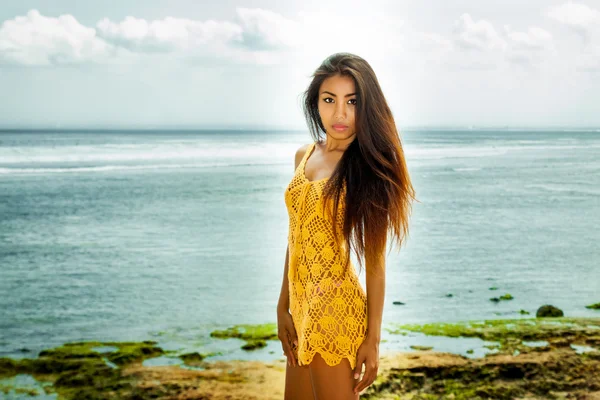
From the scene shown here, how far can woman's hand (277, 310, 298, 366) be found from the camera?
Result: 2510mm

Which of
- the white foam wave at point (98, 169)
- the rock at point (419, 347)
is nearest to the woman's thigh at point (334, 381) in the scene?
the rock at point (419, 347)

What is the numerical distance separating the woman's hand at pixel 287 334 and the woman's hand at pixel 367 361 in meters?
0.26

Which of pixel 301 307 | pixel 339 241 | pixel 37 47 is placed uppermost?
pixel 37 47

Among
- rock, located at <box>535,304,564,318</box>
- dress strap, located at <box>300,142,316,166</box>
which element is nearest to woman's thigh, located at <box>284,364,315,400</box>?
dress strap, located at <box>300,142,316,166</box>

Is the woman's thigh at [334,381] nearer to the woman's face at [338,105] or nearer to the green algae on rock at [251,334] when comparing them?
the woman's face at [338,105]

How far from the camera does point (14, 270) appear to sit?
9969mm

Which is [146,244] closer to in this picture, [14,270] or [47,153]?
[14,270]

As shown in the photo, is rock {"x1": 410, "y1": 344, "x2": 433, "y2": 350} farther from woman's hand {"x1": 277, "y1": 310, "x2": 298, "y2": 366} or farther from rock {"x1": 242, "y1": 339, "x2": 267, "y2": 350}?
woman's hand {"x1": 277, "y1": 310, "x2": 298, "y2": 366}

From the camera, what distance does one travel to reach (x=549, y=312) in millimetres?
7070

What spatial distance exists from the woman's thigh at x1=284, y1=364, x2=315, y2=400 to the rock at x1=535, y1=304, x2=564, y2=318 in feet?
17.2

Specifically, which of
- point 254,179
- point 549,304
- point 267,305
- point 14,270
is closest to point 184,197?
point 254,179

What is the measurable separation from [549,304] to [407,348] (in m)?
2.35

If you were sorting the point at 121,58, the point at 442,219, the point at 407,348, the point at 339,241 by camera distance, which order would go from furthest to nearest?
the point at 121,58, the point at 442,219, the point at 407,348, the point at 339,241

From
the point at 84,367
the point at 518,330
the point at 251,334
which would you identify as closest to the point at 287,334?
the point at 84,367
